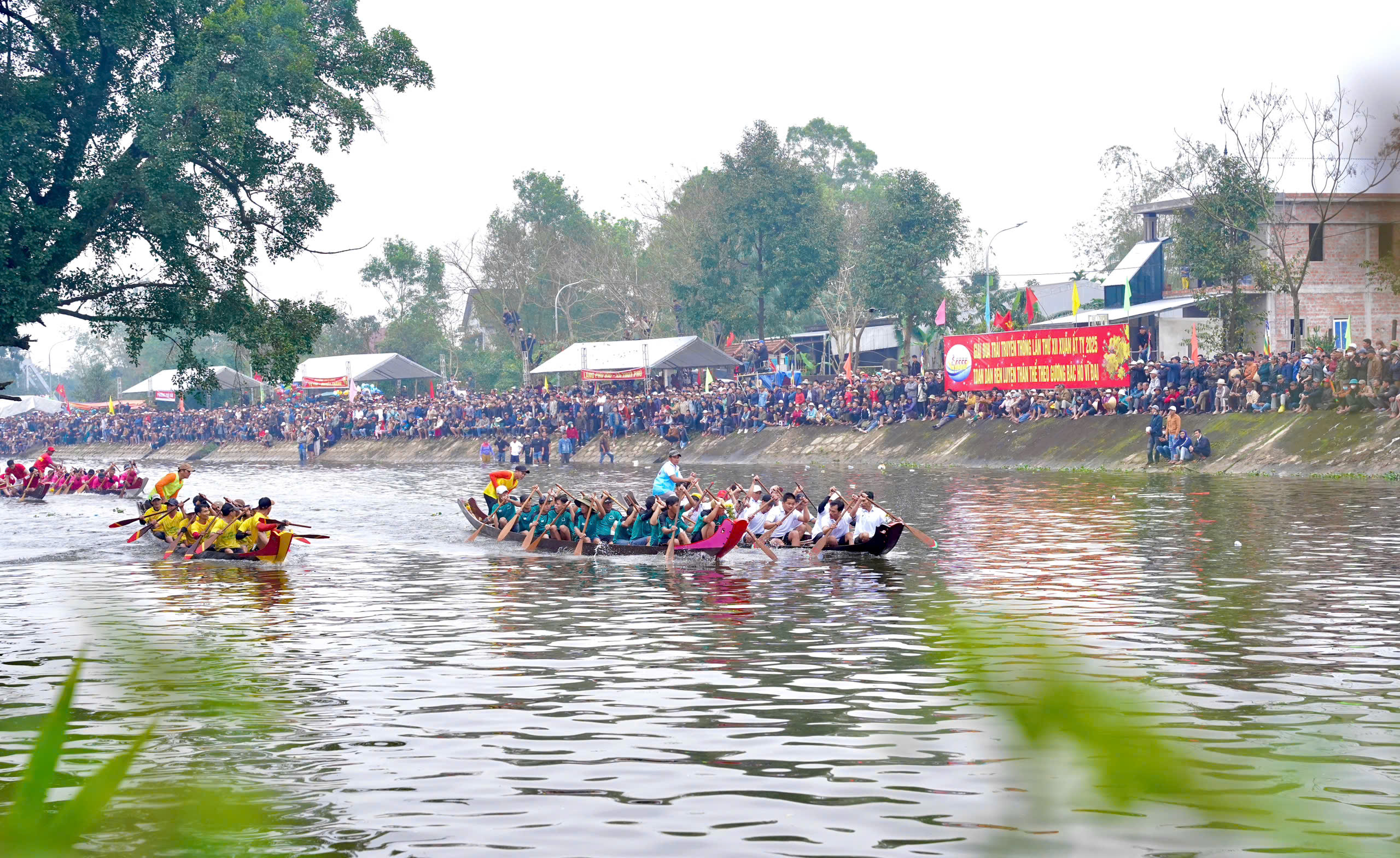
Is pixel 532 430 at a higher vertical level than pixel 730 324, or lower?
lower

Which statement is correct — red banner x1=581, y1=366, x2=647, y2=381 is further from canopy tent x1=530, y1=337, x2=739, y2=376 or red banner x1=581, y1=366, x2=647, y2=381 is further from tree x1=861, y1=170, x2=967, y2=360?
tree x1=861, y1=170, x2=967, y2=360

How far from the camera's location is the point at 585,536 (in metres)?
27.2

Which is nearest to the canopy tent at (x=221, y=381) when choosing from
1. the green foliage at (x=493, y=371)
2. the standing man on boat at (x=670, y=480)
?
the green foliage at (x=493, y=371)

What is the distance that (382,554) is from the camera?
2869 centimetres

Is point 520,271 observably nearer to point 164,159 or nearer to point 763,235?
point 763,235

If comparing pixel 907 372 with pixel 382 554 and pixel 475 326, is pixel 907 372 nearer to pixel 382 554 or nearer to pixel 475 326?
pixel 382 554

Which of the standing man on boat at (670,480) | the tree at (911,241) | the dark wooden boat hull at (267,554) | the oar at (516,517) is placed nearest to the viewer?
the dark wooden boat hull at (267,554)

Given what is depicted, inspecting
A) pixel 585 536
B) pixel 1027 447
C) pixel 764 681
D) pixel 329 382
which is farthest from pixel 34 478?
pixel 764 681

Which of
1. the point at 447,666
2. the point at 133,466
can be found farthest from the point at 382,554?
the point at 133,466

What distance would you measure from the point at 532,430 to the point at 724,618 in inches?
1995

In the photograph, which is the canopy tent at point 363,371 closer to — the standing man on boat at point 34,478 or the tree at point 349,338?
the tree at point 349,338

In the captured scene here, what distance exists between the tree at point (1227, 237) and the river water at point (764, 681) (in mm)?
19463

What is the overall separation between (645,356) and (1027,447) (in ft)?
80.9

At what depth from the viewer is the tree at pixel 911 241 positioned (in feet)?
219
